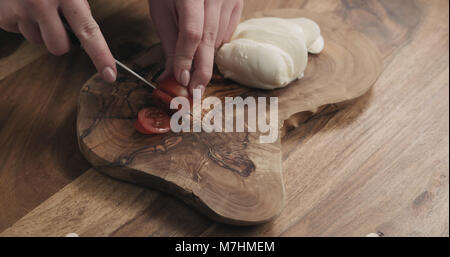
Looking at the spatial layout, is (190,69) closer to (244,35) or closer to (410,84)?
(244,35)

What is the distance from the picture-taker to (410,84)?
1.62m

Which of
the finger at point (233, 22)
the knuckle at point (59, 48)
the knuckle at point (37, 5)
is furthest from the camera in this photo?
the finger at point (233, 22)

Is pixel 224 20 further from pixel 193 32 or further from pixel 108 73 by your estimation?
pixel 108 73

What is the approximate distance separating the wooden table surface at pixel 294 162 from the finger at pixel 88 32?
30 cm

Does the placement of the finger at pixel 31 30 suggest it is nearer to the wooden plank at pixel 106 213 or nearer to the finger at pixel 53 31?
the finger at pixel 53 31

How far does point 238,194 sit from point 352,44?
796mm

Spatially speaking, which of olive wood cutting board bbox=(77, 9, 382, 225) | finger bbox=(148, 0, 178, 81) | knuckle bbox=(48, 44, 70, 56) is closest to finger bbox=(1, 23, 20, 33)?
knuckle bbox=(48, 44, 70, 56)

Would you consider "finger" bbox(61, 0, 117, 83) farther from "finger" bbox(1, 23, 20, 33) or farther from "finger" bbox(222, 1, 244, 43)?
"finger" bbox(222, 1, 244, 43)

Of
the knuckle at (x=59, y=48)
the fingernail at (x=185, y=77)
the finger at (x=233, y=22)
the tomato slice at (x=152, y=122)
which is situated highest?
the knuckle at (x=59, y=48)

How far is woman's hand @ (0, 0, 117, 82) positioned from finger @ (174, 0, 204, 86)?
7.9 inches

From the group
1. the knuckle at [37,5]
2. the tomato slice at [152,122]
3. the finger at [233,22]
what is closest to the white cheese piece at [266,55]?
the finger at [233,22]

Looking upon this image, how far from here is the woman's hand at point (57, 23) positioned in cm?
115

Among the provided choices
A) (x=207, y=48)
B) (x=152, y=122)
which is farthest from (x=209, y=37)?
(x=152, y=122)

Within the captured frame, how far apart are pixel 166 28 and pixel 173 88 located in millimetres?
209
